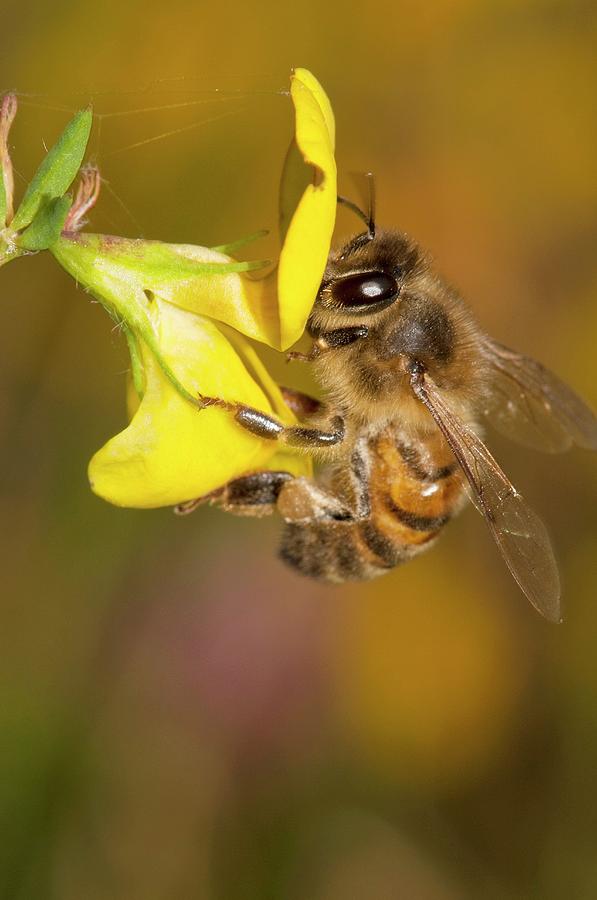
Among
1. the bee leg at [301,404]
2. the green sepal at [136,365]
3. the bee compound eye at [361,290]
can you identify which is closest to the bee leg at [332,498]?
the bee leg at [301,404]

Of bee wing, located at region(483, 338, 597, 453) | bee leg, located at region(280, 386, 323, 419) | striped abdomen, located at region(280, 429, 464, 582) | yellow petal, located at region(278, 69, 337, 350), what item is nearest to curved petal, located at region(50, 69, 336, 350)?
yellow petal, located at region(278, 69, 337, 350)

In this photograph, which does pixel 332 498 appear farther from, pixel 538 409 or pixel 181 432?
pixel 538 409

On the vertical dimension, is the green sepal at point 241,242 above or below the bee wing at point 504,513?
above

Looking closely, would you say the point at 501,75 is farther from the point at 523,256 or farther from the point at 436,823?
the point at 436,823

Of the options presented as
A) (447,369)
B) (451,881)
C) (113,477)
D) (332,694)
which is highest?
(447,369)

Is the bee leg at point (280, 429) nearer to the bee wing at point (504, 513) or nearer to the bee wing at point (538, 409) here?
the bee wing at point (504, 513)

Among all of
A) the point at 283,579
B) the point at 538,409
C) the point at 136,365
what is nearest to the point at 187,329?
the point at 136,365

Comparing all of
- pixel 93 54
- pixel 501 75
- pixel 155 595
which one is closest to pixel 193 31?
pixel 93 54
